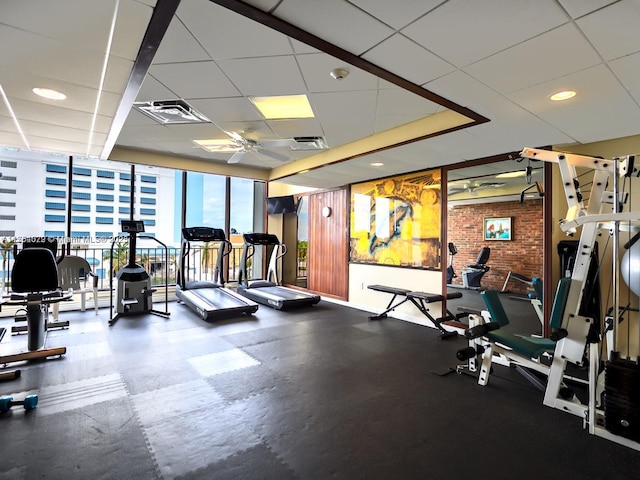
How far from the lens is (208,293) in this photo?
6301 mm

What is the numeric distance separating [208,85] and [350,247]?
4289mm

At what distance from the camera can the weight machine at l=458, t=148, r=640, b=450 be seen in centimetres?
217

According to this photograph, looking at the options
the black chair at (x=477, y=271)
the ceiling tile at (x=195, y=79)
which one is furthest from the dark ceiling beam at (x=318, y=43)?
the black chair at (x=477, y=271)

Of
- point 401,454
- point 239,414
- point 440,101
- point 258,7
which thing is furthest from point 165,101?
point 401,454

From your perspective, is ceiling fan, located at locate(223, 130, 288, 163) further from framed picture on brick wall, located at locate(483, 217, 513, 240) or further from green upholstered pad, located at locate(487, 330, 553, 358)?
framed picture on brick wall, located at locate(483, 217, 513, 240)

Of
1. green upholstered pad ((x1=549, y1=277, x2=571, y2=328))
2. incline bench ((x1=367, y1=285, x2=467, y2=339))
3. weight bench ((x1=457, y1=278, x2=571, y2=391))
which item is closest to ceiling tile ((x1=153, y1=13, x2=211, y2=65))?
weight bench ((x1=457, y1=278, x2=571, y2=391))

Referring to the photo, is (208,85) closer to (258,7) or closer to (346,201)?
(258,7)

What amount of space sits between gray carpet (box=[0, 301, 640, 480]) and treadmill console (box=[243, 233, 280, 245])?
3042mm

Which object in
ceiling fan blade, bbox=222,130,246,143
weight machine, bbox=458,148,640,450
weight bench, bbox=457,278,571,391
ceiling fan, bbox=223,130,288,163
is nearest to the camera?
weight machine, bbox=458,148,640,450

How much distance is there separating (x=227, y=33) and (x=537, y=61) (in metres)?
2.01

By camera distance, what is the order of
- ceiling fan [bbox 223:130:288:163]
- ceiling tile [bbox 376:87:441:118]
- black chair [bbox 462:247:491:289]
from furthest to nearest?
black chair [bbox 462:247:491:289] < ceiling fan [bbox 223:130:288:163] < ceiling tile [bbox 376:87:441:118]

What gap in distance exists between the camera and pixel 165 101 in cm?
346

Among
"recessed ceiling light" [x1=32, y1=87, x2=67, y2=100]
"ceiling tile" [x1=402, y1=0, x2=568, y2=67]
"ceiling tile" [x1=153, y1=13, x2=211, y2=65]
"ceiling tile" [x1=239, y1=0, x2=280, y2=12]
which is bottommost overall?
"ceiling tile" [x1=402, y1=0, x2=568, y2=67]
